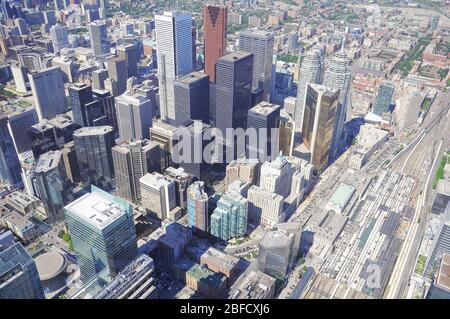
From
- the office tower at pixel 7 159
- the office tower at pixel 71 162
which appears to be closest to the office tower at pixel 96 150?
the office tower at pixel 71 162

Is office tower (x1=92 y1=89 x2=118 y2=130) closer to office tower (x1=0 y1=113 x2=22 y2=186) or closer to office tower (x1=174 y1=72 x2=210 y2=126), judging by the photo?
office tower (x1=174 y1=72 x2=210 y2=126)

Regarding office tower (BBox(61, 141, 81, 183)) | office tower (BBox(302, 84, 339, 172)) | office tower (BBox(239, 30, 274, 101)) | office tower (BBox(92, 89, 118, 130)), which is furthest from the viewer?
office tower (BBox(239, 30, 274, 101))

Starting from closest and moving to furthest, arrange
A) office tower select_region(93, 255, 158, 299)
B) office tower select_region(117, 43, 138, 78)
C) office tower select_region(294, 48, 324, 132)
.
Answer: office tower select_region(93, 255, 158, 299) → office tower select_region(294, 48, 324, 132) → office tower select_region(117, 43, 138, 78)

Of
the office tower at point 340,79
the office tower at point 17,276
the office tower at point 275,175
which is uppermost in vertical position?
the office tower at point 340,79

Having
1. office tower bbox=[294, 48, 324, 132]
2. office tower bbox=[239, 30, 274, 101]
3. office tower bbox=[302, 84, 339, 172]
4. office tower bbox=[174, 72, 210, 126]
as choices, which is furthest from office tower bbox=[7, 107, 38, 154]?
office tower bbox=[294, 48, 324, 132]

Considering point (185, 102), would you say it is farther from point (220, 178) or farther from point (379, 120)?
point (379, 120)

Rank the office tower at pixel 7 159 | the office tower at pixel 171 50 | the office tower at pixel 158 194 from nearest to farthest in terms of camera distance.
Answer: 1. the office tower at pixel 158 194
2. the office tower at pixel 7 159
3. the office tower at pixel 171 50

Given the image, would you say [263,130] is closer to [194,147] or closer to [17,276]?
[194,147]

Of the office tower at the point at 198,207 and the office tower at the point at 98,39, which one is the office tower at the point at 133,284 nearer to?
the office tower at the point at 198,207
